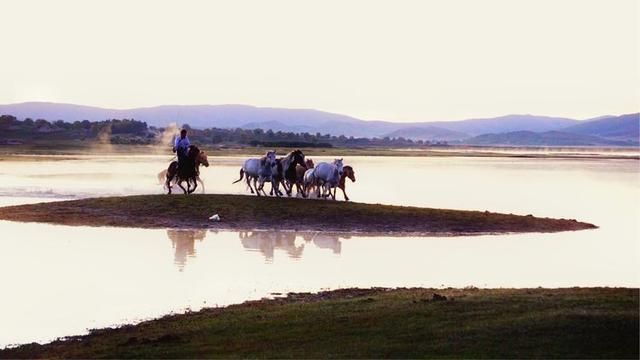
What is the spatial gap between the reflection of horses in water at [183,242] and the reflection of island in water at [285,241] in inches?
57.1

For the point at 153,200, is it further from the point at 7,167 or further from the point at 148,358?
the point at 7,167

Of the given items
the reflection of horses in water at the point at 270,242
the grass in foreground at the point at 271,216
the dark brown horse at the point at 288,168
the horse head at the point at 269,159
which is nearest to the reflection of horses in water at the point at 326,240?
the reflection of horses in water at the point at 270,242

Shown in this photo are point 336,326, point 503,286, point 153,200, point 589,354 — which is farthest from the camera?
point 153,200

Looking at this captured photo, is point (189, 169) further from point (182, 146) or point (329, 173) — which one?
point (329, 173)

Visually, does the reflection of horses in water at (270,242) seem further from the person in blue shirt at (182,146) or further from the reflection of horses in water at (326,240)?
the person in blue shirt at (182,146)

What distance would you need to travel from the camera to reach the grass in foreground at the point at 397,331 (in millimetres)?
13547

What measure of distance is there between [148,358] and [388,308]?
4649 mm

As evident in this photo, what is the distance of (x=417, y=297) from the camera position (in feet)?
61.5

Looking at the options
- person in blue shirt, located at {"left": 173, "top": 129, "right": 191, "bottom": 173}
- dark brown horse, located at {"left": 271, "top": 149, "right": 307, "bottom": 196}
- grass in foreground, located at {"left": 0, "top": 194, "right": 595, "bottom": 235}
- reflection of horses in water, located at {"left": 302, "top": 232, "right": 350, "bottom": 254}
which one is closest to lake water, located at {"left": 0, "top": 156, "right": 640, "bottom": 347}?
reflection of horses in water, located at {"left": 302, "top": 232, "right": 350, "bottom": 254}

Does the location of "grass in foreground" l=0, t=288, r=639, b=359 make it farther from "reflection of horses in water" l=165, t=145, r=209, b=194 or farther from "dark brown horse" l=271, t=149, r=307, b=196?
"dark brown horse" l=271, t=149, r=307, b=196

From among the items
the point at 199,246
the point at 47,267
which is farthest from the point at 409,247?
the point at 47,267

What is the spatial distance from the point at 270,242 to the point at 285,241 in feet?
1.96

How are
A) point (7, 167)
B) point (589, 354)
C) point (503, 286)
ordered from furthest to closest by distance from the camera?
point (7, 167)
point (503, 286)
point (589, 354)

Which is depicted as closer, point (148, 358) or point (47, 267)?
point (148, 358)
